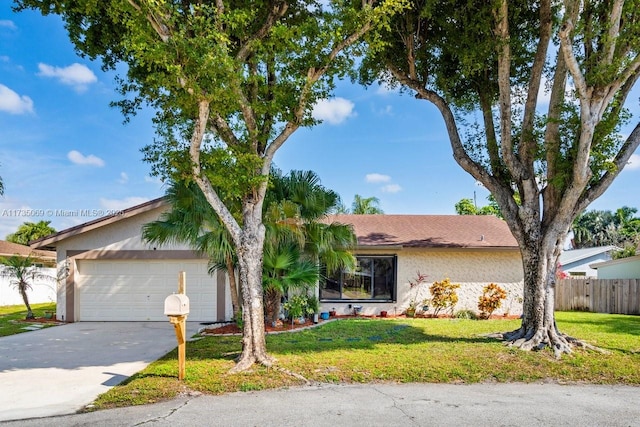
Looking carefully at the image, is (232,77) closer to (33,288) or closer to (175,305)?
(175,305)

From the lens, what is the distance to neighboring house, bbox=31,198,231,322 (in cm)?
1376

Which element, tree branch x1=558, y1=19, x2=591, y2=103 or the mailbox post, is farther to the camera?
tree branch x1=558, y1=19, x2=591, y2=103

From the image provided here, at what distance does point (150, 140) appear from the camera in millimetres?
8109

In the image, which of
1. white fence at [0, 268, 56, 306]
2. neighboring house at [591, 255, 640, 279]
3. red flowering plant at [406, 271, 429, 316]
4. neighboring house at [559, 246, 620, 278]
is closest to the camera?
red flowering plant at [406, 271, 429, 316]

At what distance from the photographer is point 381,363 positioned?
288 inches

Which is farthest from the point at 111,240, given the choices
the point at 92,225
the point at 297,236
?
the point at 297,236

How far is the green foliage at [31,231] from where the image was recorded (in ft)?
123

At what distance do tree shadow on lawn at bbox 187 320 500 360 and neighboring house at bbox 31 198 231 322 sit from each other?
3.93 m

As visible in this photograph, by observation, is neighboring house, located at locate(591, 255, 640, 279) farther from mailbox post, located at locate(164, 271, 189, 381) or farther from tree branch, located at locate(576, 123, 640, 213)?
mailbox post, located at locate(164, 271, 189, 381)

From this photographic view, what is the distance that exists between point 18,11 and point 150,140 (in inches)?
135

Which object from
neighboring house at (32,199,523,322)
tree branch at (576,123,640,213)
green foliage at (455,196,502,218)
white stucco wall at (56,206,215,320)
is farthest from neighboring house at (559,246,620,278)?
white stucco wall at (56,206,215,320)

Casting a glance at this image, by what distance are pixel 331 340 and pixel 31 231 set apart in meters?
38.0

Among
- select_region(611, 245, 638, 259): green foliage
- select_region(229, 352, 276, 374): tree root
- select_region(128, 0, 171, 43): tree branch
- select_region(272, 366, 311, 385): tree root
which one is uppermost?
select_region(128, 0, 171, 43): tree branch

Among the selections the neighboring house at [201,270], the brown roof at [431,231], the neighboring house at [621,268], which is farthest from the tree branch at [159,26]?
the neighboring house at [621,268]
